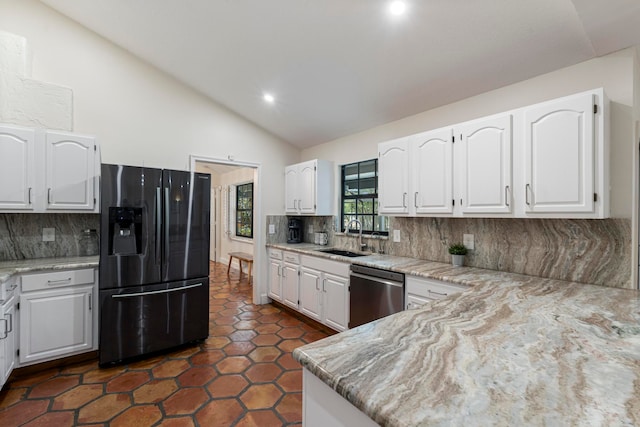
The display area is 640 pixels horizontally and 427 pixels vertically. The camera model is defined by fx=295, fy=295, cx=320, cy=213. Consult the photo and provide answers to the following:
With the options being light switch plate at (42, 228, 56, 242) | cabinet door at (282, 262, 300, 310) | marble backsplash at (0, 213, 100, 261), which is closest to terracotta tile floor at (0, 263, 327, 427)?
cabinet door at (282, 262, 300, 310)

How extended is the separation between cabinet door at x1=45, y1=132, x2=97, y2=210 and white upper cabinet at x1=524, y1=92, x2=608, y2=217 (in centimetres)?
380

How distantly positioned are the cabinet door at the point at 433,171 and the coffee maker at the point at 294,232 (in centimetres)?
220

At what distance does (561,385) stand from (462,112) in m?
2.53

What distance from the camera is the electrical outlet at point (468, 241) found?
270 cm

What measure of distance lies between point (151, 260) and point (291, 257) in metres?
1.69

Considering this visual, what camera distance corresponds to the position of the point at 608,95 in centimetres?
198

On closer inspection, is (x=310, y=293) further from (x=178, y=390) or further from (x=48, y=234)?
(x=48, y=234)

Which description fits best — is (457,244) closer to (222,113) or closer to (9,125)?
(222,113)

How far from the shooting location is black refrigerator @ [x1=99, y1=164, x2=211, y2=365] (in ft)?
8.50

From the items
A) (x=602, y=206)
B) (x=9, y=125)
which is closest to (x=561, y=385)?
(x=602, y=206)

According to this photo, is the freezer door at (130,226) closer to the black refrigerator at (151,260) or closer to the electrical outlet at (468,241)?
the black refrigerator at (151,260)

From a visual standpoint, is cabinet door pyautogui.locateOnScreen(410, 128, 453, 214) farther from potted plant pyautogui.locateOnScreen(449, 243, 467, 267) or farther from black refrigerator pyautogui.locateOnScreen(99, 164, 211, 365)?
black refrigerator pyautogui.locateOnScreen(99, 164, 211, 365)

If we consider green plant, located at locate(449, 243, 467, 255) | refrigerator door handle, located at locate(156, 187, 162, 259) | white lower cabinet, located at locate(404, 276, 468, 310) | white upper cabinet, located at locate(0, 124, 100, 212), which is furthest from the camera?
refrigerator door handle, located at locate(156, 187, 162, 259)

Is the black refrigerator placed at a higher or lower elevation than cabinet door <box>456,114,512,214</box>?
lower
